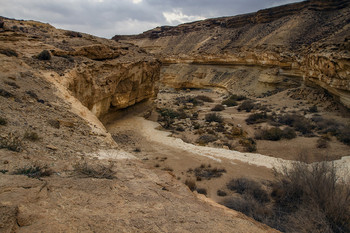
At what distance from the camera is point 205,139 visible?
48.0 feet

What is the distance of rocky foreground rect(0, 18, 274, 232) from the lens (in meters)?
2.72

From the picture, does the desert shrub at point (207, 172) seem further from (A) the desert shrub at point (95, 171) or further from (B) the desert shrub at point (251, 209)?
(A) the desert shrub at point (95, 171)

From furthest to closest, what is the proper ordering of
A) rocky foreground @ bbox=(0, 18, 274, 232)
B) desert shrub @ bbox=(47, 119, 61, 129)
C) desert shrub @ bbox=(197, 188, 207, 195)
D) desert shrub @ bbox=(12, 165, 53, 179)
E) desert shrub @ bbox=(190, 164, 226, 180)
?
desert shrub @ bbox=(190, 164, 226, 180) < desert shrub @ bbox=(197, 188, 207, 195) < desert shrub @ bbox=(47, 119, 61, 129) < desert shrub @ bbox=(12, 165, 53, 179) < rocky foreground @ bbox=(0, 18, 274, 232)

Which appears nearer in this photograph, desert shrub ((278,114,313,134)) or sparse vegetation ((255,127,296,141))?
sparse vegetation ((255,127,296,141))

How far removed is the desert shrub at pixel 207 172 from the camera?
29.4ft

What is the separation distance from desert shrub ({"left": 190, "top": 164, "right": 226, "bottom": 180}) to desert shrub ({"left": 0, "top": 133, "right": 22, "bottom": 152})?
6173mm

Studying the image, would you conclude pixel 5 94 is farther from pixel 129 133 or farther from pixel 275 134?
pixel 275 134

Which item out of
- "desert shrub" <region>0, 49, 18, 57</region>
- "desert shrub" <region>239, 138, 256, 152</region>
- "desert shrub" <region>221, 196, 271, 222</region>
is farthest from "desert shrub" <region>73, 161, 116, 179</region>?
"desert shrub" <region>239, 138, 256, 152</region>

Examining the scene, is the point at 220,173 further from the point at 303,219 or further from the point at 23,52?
the point at 23,52

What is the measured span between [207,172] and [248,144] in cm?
523

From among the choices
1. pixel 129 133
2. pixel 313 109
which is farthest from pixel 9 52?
pixel 313 109

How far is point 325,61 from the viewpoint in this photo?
1519 cm

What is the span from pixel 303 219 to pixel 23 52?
40.2 feet

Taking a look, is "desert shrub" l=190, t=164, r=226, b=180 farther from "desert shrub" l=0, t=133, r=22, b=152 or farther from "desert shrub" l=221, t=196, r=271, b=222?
"desert shrub" l=0, t=133, r=22, b=152
